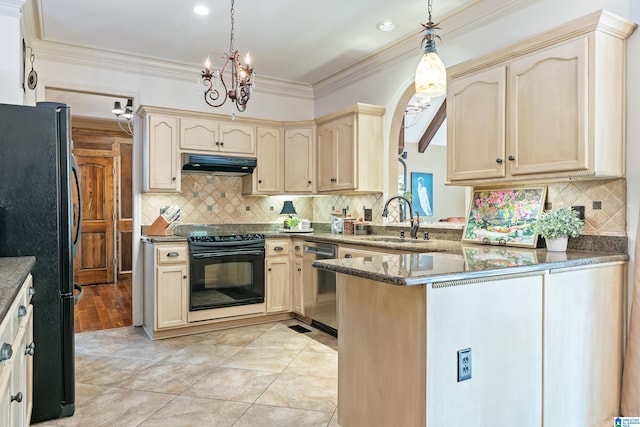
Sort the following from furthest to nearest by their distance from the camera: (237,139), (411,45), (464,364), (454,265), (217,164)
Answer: (237,139), (217,164), (411,45), (454,265), (464,364)

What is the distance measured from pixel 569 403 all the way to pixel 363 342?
105 cm

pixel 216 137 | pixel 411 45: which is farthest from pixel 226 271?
pixel 411 45

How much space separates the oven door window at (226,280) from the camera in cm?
409

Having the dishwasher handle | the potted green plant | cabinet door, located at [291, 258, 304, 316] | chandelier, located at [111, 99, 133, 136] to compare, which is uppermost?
chandelier, located at [111, 99, 133, 136]

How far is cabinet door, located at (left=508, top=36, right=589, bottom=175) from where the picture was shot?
2.27 metres

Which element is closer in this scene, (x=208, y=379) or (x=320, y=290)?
(x=208, y=379)

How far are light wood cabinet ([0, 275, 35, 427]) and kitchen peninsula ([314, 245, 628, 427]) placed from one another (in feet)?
3.81

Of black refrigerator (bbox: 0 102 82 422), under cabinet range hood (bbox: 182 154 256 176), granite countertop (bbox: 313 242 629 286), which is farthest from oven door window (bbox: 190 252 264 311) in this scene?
granite countertop (bbox: 313 242 629 286)

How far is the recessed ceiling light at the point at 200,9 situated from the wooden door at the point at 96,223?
4.57 metres

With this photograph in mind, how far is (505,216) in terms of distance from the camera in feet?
9.66

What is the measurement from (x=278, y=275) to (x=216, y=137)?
1600mm

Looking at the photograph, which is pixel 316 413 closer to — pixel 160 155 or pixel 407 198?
pixel 407 198

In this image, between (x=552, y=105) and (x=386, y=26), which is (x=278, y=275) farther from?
(x=552, y=105)

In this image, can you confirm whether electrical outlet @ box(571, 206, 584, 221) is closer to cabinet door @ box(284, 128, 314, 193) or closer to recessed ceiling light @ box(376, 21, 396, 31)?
recessed ceiling light @ box(376, 21, 396, 31)
